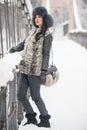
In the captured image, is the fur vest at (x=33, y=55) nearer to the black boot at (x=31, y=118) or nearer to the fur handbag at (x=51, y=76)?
the fur handbag at (x=51, y=76)

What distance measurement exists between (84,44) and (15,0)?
41.7 ft

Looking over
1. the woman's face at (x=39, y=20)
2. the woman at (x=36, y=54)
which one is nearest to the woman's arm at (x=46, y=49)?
the woman at (x=36, y=54)

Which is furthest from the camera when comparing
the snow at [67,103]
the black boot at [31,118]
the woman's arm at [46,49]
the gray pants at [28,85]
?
the snow at [67,103]

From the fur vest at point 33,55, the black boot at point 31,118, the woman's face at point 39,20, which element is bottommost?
the black boot at point 31,118

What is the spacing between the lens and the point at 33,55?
4641mm

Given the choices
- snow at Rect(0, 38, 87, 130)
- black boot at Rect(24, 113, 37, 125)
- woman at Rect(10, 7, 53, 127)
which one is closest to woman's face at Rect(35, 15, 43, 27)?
woman at Rect(10, 7, 53, 127)

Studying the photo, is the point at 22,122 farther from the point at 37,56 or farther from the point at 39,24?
the point at 39,24

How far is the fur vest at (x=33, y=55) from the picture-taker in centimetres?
459

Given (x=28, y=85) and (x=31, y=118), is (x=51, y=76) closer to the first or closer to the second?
(x=28, y=85)

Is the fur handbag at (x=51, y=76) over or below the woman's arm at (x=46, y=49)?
below

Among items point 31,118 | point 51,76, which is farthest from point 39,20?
point 31,118

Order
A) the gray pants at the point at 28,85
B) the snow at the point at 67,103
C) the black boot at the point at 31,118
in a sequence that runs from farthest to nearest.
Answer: the snow at the point at 67,103
the black boot at the point at 31,118
the gray pants at the point at 28,85

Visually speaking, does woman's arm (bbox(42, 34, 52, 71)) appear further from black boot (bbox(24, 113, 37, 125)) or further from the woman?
black boot (bbox(24, 113, 37, 125))

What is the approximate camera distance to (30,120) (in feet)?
16.2
